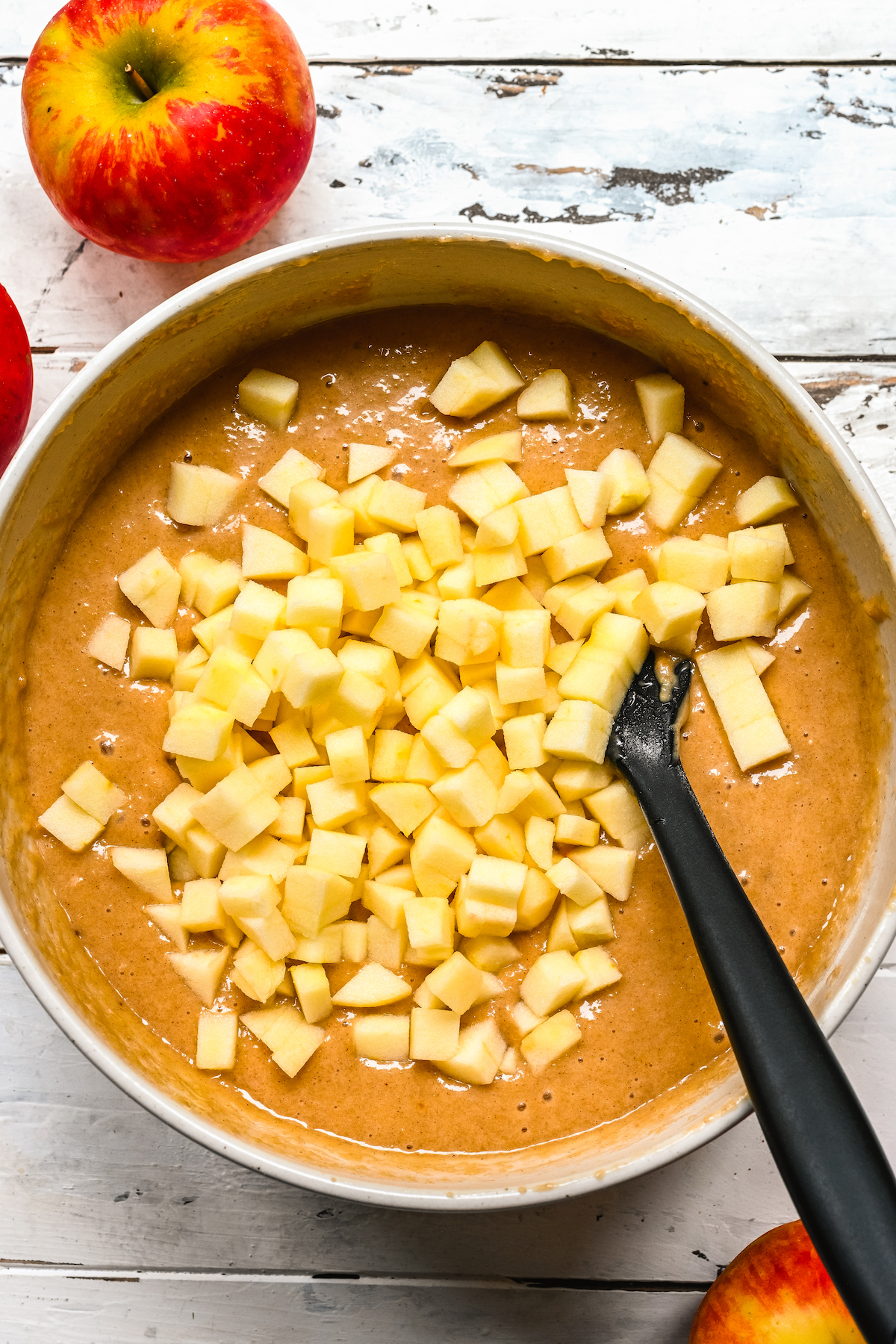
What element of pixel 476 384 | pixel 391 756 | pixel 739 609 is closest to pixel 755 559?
pixel 739 609

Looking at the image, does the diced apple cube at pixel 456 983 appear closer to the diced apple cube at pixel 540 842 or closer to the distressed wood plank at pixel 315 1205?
the diced apple cube at pixel 540 842

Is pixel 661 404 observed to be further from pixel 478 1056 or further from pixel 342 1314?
pixel 342 1314

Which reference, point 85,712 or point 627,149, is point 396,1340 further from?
point 627,149

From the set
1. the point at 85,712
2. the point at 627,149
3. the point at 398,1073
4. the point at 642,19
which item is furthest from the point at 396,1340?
the point at 642,19

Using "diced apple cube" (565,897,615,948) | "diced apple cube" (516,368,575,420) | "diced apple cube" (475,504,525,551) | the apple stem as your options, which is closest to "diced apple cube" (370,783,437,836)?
"diced apple cube" (565,897,615,948)

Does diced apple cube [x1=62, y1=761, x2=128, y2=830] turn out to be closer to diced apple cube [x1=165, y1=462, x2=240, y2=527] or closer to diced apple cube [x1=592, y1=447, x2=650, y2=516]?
diced apple cube [x1=165, y1=462, x2=240, y2=527]

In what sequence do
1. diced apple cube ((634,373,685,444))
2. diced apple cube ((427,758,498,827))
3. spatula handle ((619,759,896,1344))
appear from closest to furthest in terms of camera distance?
1. spatula handle ((619,759,896,1344))
2. diced apple cube ((427,758,498,827))
3. diced apple cube ((634,373,685,444))

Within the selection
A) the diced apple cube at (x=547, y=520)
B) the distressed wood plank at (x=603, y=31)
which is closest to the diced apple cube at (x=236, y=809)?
the diced apple cube at (x=547, y=520)
